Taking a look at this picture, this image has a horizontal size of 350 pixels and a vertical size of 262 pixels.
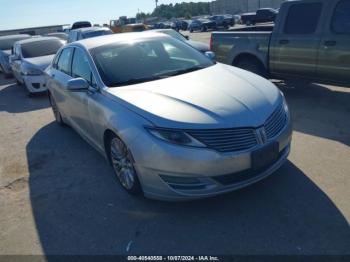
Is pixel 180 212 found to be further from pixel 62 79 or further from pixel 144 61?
pixel 62 79

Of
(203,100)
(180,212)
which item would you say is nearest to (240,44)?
(203,100)

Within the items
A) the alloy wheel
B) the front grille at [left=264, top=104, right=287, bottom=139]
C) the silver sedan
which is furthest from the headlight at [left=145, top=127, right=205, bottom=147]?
the front grille at [left=264, top=104, right=287, bottom=139]

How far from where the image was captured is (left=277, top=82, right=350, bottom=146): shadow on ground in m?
5.27

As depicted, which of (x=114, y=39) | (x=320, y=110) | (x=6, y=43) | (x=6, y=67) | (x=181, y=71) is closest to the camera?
(x=181, y=71)

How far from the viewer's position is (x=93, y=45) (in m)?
4.79

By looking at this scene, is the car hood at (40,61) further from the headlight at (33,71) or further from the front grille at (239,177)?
the front grille at (239,177)

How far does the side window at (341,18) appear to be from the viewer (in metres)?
5.76

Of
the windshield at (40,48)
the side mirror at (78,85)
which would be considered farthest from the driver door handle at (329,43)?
the windshield at (40,48)

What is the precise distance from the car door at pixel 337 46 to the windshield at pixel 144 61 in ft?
7.80

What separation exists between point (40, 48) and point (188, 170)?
32.2 feet

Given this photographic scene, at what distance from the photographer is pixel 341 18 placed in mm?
5844

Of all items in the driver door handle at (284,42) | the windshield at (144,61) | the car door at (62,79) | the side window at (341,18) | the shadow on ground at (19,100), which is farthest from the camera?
the shadow on ground at (19,100)

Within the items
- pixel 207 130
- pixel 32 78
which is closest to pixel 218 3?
pixel 32 78

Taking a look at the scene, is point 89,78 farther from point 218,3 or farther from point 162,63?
point 218,3
